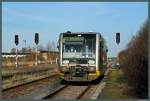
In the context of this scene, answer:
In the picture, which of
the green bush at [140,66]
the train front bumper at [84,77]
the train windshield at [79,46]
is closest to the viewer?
the green bush at [140,66]

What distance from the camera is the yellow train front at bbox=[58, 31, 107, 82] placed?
23641mm

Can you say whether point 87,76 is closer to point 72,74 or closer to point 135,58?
point 72,74

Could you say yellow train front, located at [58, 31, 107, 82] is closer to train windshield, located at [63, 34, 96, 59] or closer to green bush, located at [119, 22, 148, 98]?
train windshield, located at [63, 34, 96, 59]

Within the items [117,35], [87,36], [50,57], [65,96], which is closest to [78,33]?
[87,36]

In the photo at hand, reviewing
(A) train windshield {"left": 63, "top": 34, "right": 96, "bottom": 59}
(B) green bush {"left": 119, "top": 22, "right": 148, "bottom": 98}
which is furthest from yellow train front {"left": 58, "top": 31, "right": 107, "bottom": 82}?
(B) green bush {"left": 119, "top": 22, "right": 148, "bottom": 98}

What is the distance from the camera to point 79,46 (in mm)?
24453

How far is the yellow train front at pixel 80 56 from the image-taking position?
2364 centimetres

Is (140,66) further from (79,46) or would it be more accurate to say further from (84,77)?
(79,46)

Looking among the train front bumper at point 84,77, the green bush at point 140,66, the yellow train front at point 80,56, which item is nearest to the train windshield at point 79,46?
the yellow train front at point 80,56

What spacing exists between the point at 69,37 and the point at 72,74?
2.35 metres

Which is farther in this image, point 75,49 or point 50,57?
point 50,57

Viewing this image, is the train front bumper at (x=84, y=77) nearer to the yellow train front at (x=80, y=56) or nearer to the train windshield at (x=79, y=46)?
the yellow train front at (x=80, y=56)

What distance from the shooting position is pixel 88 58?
24.0 m

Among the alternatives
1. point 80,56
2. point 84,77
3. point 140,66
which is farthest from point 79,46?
point 140,66
